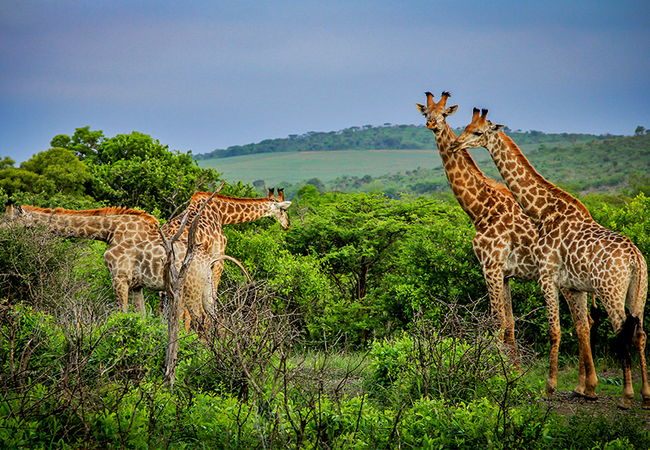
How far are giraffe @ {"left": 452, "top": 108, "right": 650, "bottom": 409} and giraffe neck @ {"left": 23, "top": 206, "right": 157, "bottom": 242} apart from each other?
621 centimetres

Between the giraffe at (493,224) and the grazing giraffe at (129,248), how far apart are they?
Answer: 177 inches

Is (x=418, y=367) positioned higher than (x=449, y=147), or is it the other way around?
(x=449, y=147)

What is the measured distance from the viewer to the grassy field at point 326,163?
13400 cm

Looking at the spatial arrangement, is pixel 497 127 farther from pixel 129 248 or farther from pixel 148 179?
pixel 148 179

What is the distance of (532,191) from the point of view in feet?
29.1

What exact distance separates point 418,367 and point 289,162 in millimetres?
141677

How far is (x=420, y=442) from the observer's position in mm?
5914

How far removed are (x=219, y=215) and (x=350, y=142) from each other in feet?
497

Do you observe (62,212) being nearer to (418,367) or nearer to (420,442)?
(418,367)

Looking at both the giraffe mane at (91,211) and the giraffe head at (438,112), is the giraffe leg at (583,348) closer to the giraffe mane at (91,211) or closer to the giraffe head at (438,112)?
the giraffe head at (438,112)

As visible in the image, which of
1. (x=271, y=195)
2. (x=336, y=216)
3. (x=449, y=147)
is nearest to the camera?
(x=449, y=147)

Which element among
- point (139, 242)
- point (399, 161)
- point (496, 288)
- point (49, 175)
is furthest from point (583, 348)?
point (399, 161)

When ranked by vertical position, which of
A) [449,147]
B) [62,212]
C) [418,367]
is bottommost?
[418,367]

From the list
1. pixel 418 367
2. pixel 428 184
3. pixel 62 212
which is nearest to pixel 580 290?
pixel 418 367
